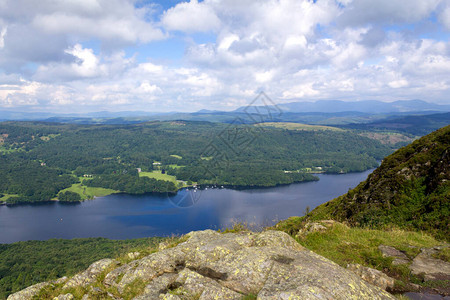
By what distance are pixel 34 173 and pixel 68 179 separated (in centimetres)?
2938

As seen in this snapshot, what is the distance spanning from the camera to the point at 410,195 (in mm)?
14234

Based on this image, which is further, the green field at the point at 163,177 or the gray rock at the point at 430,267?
the green field at the point at 163,177

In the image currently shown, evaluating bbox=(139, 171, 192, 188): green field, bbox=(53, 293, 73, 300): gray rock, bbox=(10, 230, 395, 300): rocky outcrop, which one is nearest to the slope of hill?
bbox=(10, 230, 395, 300): rocky outcrop

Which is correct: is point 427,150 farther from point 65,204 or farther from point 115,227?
point 65,204

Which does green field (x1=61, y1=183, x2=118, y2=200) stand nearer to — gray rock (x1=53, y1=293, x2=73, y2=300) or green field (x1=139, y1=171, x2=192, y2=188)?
green field (x1=139, y1=171, x2=192, y2=188)

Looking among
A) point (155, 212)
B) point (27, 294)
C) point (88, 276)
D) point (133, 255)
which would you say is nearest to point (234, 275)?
point (133, 255)

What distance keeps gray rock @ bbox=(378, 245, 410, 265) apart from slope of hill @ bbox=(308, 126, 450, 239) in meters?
3.40

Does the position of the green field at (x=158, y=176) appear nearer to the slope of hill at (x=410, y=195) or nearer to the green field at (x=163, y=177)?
the green field at (x=163, y=177)

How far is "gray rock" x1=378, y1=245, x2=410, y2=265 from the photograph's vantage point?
7.86m

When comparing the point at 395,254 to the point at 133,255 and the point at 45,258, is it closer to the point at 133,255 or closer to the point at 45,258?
the point at 133,255

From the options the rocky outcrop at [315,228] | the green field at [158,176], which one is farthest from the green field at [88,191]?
the rocky outcrop at [315,228]

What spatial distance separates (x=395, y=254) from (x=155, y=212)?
333 ft

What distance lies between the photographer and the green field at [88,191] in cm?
13159

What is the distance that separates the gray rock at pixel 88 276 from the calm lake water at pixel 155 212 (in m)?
63.1
